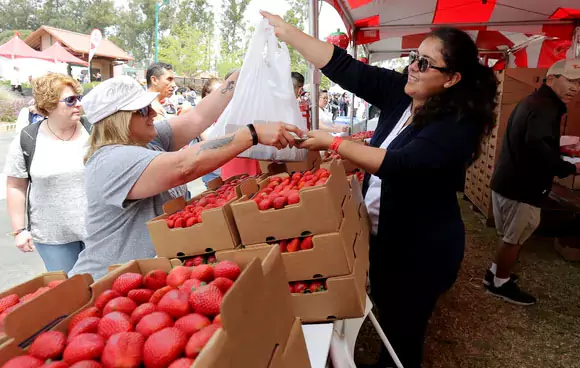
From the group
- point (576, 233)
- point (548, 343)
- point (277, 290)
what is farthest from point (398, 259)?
point (576, 233)

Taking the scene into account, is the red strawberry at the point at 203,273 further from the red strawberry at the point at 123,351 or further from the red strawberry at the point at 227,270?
the red strawberry at the point at 123,351

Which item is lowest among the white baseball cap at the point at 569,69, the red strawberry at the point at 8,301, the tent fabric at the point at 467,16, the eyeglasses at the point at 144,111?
the red strawberry at the point at 8,301

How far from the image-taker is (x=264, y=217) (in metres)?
1.51

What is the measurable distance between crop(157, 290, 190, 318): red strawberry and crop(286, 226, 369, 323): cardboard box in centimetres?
60

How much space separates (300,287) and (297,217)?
10.7 inches

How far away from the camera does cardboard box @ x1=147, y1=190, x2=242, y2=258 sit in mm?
1503

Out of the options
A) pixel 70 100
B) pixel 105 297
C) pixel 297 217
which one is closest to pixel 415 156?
pixel 297 217

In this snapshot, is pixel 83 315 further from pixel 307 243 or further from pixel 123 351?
pixel 307 243

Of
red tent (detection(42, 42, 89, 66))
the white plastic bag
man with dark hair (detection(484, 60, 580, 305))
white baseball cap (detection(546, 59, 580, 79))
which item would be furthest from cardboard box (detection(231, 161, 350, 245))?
red tent (detection(42, 42, 89, 66))

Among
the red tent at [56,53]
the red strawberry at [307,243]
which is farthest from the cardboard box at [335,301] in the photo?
the red tent at [56,53]

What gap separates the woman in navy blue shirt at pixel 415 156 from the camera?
67.2 inches

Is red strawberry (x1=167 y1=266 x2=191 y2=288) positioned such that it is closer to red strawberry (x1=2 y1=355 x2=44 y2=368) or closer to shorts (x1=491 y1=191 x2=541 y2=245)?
red strawberry (x1=2 y1=355 x2=44 y2=368)

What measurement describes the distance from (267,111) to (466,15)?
483cm

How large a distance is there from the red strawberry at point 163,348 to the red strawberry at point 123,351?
Result: 0.6 inches
